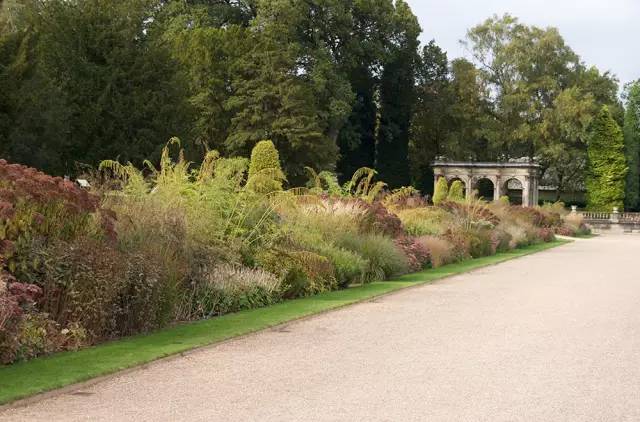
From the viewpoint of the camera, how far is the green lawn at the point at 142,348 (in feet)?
22.6

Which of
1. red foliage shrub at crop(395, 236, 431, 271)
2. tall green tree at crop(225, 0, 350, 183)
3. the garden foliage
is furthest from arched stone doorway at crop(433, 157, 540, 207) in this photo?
the garden foliage

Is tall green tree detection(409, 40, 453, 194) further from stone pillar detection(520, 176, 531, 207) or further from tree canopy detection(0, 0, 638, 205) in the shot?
stone pillar detection(520, 176, 531, 207)

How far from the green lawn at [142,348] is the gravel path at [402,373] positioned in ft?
0.78

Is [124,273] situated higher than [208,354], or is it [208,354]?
[124,273]

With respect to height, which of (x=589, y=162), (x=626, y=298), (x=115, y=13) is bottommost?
(x=626, y=298)

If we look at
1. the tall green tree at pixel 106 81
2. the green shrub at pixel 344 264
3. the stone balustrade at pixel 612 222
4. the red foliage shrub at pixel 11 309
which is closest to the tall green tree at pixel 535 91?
the stone balustrade at pixel 612 222

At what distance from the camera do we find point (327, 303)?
12.9 meters

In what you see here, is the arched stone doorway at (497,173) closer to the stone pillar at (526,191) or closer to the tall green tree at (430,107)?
the stone pillar at (526,191)

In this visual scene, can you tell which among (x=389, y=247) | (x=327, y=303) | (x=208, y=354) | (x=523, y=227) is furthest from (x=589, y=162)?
(x=208, y=354)

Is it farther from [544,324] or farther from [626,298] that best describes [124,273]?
[626,298]

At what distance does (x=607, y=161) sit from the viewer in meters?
66.9

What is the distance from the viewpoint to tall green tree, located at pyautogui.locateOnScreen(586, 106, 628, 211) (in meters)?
66.8

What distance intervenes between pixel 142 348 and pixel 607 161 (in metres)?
63.7

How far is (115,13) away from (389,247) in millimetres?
24756
